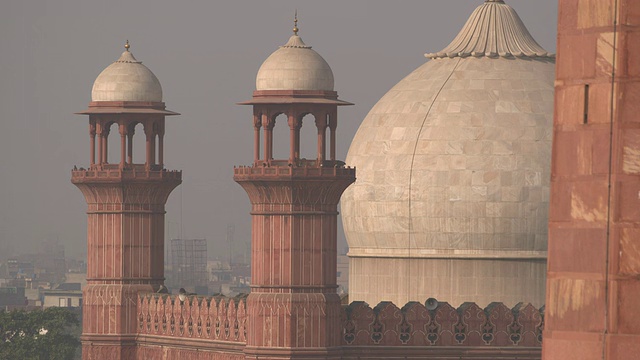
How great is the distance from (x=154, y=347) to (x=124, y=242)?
13.2ft

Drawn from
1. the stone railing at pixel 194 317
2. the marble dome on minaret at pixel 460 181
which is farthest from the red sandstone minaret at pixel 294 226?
the marble dome on minaret at pixel 460 181

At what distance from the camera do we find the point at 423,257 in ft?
204

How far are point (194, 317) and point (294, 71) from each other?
25.5 ft

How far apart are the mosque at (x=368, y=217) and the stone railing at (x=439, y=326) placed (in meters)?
0.04

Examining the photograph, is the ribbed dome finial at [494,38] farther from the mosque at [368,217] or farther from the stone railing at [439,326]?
the stone railing at [439,326]

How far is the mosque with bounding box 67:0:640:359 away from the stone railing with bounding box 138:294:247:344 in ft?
0.23

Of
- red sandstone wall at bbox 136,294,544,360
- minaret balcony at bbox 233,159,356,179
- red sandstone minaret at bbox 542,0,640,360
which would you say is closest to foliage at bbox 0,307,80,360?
red sandstone wall at bbox 136,294,544,360

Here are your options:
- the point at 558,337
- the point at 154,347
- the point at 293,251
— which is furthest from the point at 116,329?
the point at 558,337

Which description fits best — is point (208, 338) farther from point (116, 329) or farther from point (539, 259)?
point (539, 259)

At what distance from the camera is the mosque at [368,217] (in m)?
53.8

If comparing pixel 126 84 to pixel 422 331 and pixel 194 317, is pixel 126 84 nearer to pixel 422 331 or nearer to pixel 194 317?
pixel 194 317

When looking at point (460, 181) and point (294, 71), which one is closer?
point (294, 71)

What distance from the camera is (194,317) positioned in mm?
58000

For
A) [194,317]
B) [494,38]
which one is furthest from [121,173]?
[494,38]
